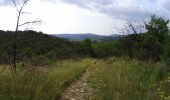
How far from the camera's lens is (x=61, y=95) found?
9977 millimetres

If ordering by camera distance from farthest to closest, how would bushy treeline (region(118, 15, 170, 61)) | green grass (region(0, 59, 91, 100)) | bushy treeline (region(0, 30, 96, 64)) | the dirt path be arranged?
bushy treeline (region(118, 15, 170, 61)) → bushy treeline (region(0, 30, 96, 64)) → the dirt path → green grass (region(0, 59, 91, 100))

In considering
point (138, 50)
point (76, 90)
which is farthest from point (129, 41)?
point (76, 90)

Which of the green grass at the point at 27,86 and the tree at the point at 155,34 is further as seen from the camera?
the tree at the point at 155,34

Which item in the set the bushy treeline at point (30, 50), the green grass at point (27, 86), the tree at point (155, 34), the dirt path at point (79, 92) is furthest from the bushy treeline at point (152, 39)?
the green grass at point (27, 86)

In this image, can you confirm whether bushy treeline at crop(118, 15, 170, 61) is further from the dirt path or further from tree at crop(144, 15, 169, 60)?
the dirt path

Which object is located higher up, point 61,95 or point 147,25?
point 147,25

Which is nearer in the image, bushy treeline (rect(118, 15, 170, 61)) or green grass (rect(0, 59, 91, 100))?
green grass (rect(0, 59, 91, 100))

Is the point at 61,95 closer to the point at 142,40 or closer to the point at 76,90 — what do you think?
the point at 76,90

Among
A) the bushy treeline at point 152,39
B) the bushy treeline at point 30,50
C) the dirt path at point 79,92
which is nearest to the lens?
the dirt path at point 79,92

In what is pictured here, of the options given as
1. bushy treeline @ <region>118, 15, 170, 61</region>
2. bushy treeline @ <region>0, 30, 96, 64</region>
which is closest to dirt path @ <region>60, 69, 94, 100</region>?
bushy treeline @ <region>0, 30, 96, 64</region>

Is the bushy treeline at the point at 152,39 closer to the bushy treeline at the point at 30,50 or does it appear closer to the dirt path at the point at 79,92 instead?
the bushy treeline at the point at 30,50

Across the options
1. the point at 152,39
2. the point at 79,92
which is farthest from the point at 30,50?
the point at 152,39

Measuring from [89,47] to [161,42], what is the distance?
2925 cm

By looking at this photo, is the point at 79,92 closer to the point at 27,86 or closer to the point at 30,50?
the point at 27,86
